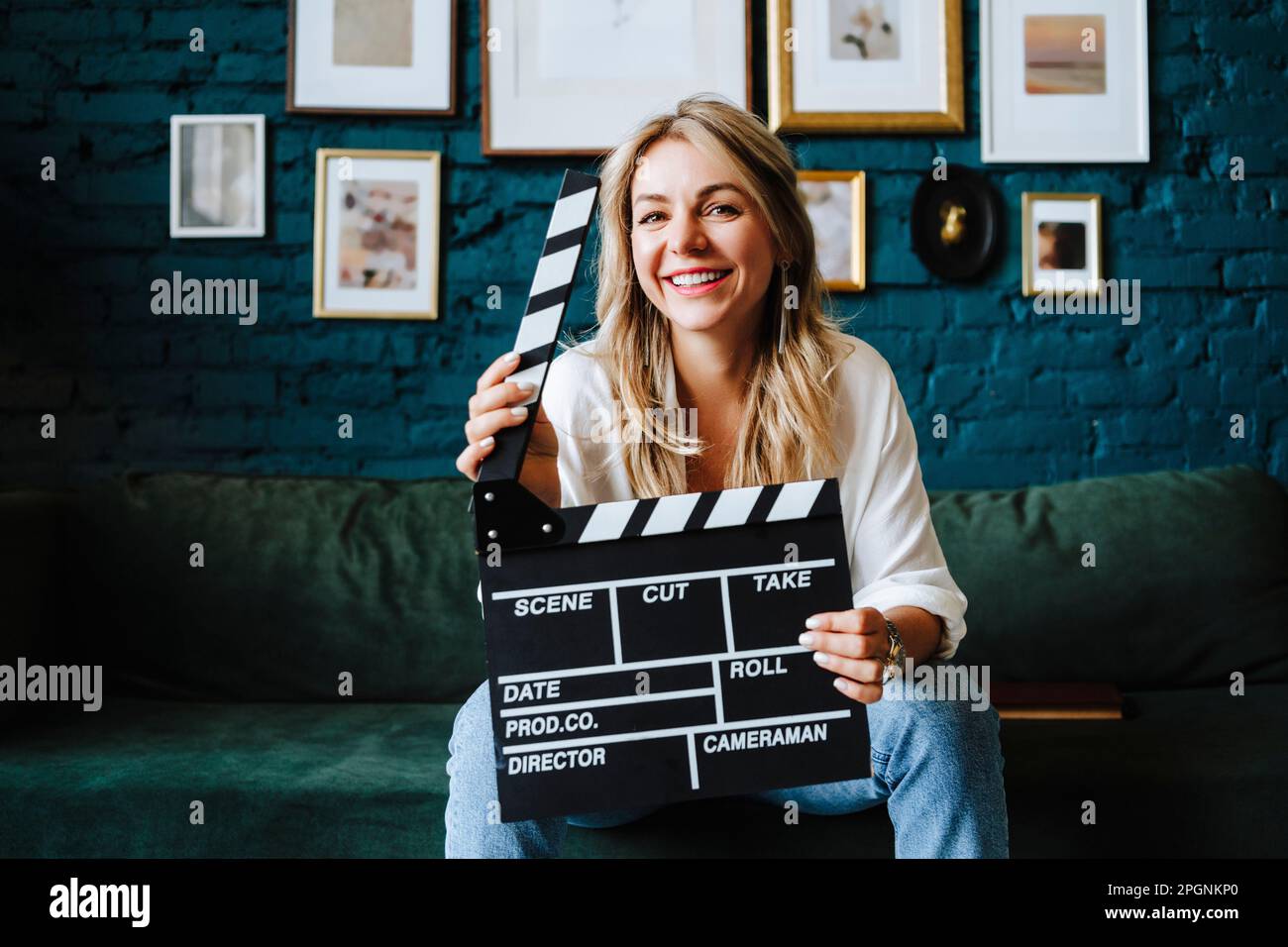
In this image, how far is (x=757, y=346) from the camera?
171 centimetres

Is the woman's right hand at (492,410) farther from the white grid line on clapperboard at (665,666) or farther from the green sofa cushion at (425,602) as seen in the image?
the green sofa cushion at (425,602)

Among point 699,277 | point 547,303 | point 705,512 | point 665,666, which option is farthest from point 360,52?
point 665,666

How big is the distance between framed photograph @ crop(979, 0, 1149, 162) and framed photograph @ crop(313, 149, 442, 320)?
132 cm

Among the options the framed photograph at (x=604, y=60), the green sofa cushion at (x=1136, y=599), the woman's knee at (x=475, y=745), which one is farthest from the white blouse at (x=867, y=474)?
the framed photograph at (x=604, y=60)

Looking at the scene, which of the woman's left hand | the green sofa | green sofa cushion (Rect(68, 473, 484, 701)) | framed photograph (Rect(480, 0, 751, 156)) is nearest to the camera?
the woman's left hand

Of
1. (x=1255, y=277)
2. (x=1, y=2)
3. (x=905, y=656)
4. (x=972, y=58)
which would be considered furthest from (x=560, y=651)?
(x=1, y=2)

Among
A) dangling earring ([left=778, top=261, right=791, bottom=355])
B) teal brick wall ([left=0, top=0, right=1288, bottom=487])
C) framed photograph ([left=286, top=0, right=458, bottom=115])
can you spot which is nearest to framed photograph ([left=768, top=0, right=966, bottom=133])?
teal brick wall ([left=0, top=0, right=1288, bottom=487])

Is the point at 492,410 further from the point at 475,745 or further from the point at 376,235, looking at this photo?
the point at 376,235

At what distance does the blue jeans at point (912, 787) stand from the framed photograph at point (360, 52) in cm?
171

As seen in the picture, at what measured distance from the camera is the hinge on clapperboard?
1.30 metres

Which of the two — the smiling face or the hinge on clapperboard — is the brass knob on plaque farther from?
the hinge on clapperboard

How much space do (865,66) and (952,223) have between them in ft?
1.38

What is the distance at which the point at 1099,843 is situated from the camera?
5.37 ft
